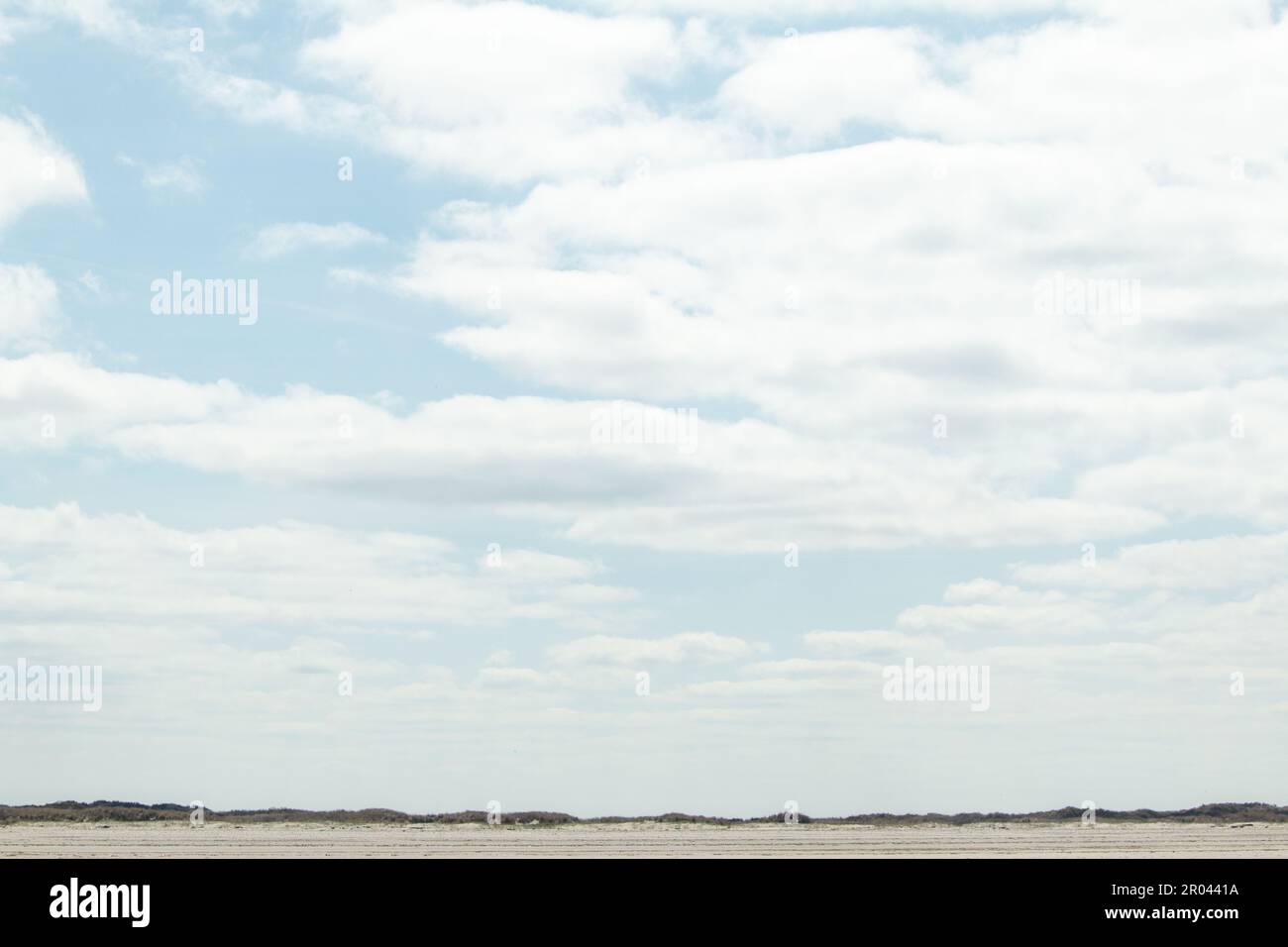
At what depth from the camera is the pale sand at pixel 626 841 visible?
77.8m

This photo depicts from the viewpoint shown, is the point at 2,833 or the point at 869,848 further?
the point at 2,833

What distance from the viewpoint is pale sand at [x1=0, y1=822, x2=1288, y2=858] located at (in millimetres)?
77750

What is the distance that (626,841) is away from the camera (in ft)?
293
